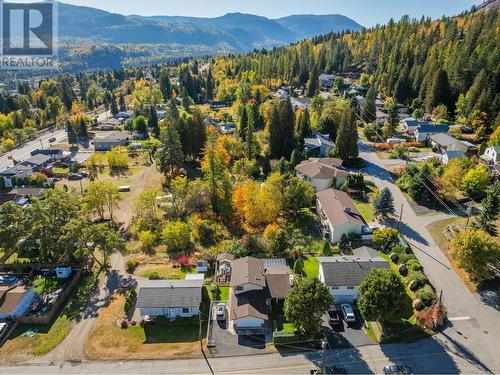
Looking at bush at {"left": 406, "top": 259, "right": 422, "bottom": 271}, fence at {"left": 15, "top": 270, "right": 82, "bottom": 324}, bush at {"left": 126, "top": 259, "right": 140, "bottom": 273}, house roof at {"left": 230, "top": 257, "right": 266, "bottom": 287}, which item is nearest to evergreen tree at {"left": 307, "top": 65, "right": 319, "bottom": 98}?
bush at {"left": 406, "top": 259, "right": 422, "bottom": 271}

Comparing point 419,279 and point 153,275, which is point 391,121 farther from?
point 153,275

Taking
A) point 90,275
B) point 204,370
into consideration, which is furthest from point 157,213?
point 204,370

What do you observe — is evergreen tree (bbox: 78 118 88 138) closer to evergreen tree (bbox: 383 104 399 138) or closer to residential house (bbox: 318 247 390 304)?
evergreen tree (bbox: 383 104 399 138)

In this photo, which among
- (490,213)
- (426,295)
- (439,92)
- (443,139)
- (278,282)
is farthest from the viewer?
(439,92)

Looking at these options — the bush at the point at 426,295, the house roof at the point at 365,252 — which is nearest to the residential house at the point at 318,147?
the house roof at the point at 365,252

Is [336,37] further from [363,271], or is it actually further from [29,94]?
[363,271]

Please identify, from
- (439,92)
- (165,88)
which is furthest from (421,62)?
(165,88)

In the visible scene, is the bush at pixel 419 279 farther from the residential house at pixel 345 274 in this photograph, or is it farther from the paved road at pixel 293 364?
the paved road at pixel 293 364
